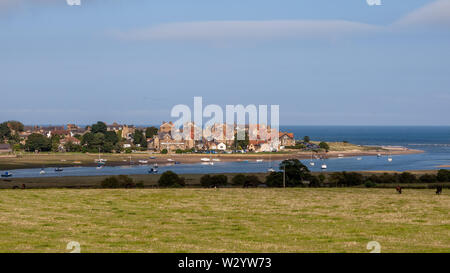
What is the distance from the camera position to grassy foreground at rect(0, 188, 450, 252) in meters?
21.2

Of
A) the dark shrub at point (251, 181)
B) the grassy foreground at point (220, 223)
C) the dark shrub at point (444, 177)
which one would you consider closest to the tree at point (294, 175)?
the dark shrub at point (251, 181)

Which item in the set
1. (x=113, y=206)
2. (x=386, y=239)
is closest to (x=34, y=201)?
(x=113, y=206)

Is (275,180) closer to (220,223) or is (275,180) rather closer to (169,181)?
(169,181)

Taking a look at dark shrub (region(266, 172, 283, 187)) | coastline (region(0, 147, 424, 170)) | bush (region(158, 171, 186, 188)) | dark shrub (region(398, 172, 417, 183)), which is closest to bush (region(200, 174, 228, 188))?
bush (region(158, 171, 186, 188))

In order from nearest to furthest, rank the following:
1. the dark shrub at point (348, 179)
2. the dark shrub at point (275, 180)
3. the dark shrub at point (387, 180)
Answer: the dark shrub at point (275, 180) < the dark shrub at point (348, 179) < the dark shrub at point (387, 180)

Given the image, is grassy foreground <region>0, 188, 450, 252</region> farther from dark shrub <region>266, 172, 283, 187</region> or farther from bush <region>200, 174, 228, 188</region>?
bush <region>200, 174, 228, 188</region>

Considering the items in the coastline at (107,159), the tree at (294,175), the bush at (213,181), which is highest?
the tree at (294,175)

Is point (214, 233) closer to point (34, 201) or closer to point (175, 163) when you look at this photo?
point (34, 201)

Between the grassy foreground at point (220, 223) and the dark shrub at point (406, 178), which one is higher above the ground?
the grassy foreground at point (220, 223)

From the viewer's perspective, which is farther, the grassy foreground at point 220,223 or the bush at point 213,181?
the bush at point 213,181

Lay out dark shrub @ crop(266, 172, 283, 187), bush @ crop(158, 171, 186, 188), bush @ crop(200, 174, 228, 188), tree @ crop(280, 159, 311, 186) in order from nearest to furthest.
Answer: dark shrub @ crop(266, 172, 283, 187) < bush @ crop(158, 171, 186, 188) < tree @ crop(280, 159, 311, 186) < bush @ crop(200, 174, 228, 188)

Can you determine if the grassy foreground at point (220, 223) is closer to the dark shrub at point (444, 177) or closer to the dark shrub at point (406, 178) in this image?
the dark shrub at point (406, 178)

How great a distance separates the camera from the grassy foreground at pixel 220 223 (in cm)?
2117

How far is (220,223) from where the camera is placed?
91.6ft
